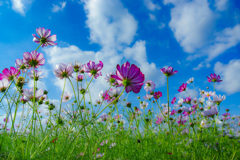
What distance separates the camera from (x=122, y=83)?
89 cm

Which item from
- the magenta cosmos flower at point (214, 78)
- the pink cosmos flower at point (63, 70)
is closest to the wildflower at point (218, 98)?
the magenta cosmos flower at point (214, 78)

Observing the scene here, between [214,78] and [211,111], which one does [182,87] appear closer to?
[214,78]

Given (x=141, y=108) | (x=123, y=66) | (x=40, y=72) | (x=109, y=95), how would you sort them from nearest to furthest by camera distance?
(x=123, y=66)
(x=40, y=72)
(x=109, y=95)
(x=141, y=108)

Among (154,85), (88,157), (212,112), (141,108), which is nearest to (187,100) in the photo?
(154,85)

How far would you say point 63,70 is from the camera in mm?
1219

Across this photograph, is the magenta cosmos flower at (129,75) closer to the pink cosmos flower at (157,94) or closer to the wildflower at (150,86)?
the wildflower at (150,86)

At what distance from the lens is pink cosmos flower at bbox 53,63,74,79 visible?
3.97ft

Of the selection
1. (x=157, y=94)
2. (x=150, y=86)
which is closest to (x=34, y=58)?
(x=150, y=86)

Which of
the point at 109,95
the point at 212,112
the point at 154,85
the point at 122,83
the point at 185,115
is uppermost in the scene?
the point at 154,85

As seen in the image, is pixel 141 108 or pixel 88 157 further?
pixel 141 108

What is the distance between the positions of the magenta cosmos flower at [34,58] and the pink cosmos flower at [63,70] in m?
0.11

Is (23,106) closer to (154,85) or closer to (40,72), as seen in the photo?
(40,72)

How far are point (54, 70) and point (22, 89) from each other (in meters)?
0.31

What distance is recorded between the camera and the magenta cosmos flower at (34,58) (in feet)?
3.61
